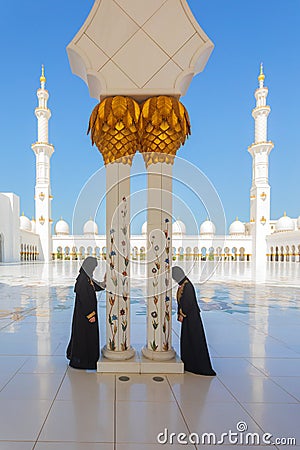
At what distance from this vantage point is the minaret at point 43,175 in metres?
23.0

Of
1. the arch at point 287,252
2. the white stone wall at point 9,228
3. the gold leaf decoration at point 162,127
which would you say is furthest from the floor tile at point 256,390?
the arch at point 287,252

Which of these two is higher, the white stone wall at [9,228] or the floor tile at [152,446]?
the white stone wall at [9,228]

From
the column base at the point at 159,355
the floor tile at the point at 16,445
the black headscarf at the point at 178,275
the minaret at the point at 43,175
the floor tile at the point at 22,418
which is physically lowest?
the floor tile at the point at 22,418

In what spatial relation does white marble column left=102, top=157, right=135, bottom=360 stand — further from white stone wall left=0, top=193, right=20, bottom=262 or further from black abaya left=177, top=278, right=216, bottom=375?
white stone wall left=0, top=193, right=20, bottom=262

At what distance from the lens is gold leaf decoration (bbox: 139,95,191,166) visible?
2311 millimetres

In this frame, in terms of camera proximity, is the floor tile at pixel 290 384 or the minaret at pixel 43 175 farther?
the minaret at pixel 43 175

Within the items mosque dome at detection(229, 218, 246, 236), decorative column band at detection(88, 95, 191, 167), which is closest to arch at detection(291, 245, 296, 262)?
mosque dome at detection(229, 218, 246, 236)

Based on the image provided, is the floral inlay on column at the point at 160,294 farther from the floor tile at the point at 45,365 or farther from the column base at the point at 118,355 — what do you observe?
the floor tile at the point at 45,365

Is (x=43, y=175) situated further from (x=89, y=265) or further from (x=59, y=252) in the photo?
(x=89, y=265)

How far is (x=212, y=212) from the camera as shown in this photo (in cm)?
215

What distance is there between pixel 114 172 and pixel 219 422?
1.74 metres

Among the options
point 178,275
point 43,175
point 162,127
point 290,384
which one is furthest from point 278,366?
point 43,175

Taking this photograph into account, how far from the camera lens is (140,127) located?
2.35 meters

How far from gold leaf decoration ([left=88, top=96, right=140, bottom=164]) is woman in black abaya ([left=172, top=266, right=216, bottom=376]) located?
39.0 inches
